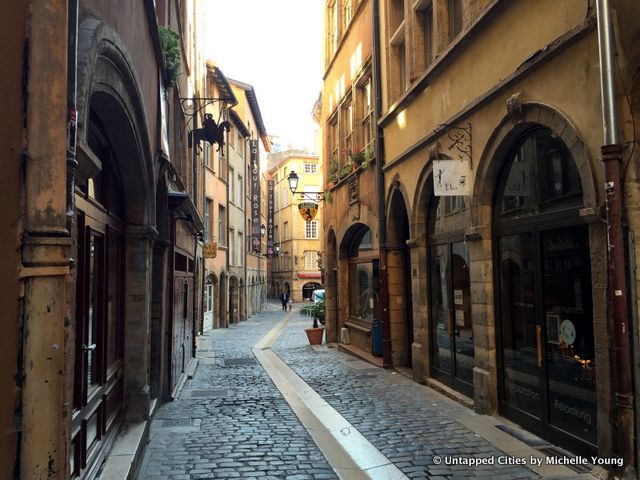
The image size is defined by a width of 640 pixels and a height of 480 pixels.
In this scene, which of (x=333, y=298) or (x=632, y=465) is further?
(x=333, y=298)

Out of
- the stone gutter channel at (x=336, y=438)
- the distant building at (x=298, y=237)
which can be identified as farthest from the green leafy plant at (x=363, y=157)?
the distant building at (x=298, y=237)

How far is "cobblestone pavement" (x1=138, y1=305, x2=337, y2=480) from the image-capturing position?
5.27 metres

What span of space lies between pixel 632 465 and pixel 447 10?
733cm

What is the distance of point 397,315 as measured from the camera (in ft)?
38.2

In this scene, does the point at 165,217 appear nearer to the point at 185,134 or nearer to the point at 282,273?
the point at 185,134

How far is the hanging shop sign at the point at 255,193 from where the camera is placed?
1549 inches

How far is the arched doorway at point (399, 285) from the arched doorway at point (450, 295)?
1900mm

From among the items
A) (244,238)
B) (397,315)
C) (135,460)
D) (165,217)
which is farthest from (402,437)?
(244,238)

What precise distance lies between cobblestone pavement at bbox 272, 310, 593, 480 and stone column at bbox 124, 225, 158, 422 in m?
2.70

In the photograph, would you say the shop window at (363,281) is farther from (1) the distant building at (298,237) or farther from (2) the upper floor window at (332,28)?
(1) the distant building at (298,237)

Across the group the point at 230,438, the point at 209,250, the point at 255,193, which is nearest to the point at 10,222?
the point at 230,438

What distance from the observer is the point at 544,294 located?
6156 millimetres

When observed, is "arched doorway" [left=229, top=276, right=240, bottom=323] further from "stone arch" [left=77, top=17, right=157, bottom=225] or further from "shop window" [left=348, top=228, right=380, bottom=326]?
"stone arch" [left=77, top=17, right=157, bottom=225]

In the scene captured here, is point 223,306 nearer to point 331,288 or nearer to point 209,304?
point 209,304
